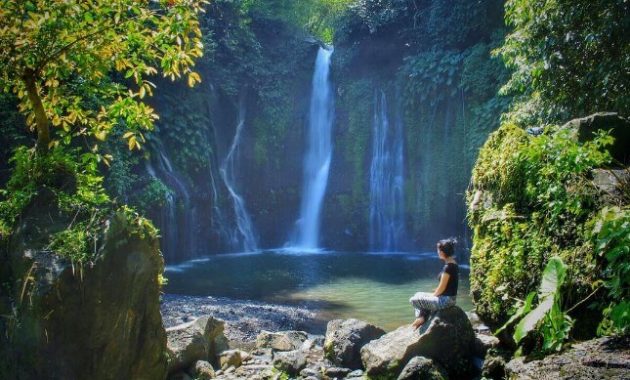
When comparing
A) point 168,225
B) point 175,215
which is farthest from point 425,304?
point 175,215

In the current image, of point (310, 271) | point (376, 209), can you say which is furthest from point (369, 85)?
point (310, 271)

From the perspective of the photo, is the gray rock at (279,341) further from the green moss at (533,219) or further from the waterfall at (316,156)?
the waterfall at (316,156)

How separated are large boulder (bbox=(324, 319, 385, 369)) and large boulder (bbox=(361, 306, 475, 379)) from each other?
0.77 m

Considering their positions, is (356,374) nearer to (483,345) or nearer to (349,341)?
(349,341)

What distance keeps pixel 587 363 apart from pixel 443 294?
3.10 metres

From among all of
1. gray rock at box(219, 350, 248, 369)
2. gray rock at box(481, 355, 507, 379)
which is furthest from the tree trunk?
gray rock at box(481, 355, 507, 379)

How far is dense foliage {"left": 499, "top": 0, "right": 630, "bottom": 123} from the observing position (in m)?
8.74

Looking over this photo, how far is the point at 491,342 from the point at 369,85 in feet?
60.2

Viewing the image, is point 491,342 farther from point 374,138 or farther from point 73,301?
point 374,138

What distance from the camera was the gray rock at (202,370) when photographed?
22.7 feet

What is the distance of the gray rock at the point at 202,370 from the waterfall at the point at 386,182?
1476 cm

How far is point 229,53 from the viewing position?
A: 23.0m

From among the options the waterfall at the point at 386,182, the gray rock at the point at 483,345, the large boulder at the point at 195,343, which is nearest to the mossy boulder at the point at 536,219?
the gray rock at the point at 483,345

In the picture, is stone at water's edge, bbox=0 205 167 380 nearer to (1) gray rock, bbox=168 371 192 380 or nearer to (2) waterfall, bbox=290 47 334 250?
(1) gray rock, bbox=168 371 192 380
